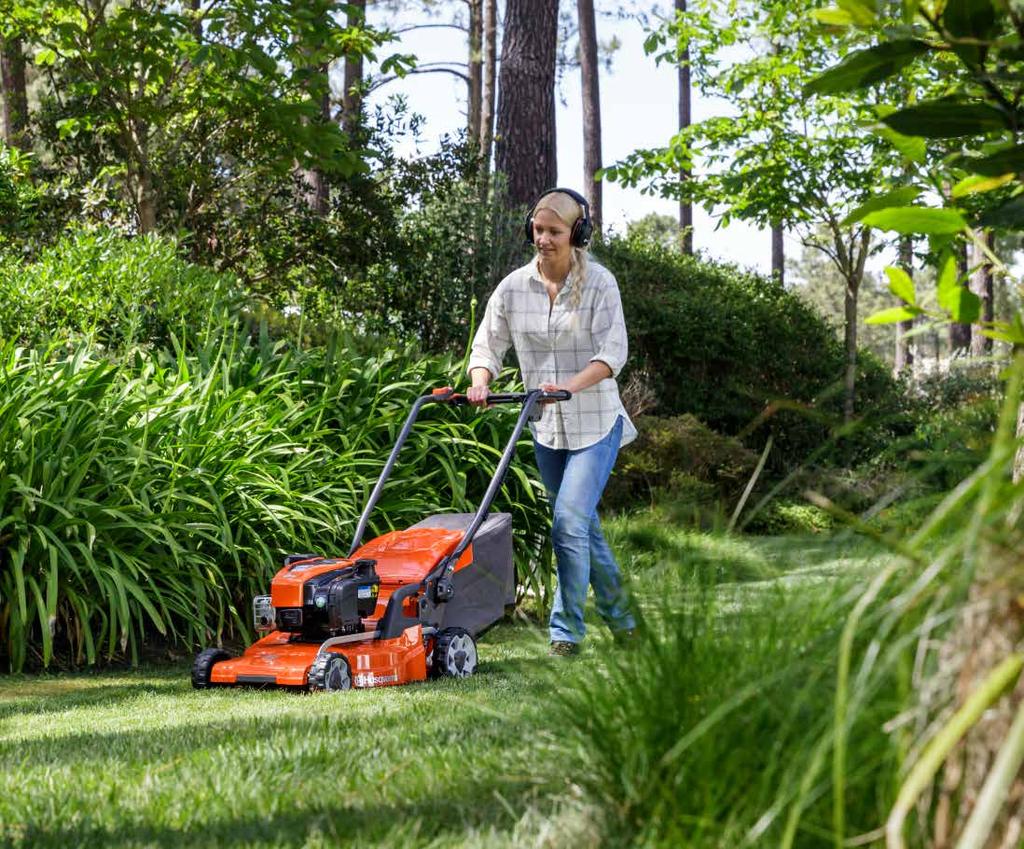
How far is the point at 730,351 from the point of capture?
1465 centimetres

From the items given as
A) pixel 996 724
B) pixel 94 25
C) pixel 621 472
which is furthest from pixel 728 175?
pixel 996 724

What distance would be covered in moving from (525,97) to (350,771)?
1054cm

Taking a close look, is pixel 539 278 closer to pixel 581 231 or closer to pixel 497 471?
pixel 581 231

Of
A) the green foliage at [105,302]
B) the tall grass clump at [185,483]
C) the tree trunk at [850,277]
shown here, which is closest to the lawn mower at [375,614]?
the tall grass clump at [185,483]

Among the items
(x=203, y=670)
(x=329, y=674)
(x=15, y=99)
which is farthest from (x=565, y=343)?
(x=15, y=99)

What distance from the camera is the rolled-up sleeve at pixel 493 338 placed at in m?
5.73

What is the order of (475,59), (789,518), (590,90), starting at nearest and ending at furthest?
(789,518) < (590,90) < (475,59)

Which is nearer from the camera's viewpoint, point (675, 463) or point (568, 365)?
point (568, 365)

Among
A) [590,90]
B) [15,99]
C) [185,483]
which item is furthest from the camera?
[590,90]

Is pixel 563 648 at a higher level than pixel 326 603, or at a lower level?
lower

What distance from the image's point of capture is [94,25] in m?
9.81

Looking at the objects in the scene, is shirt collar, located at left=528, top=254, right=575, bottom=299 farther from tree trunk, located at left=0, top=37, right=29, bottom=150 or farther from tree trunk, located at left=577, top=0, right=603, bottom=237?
tree trunk, located at left=577, top=0, right=603, bottom=237

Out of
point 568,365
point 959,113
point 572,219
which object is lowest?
point 568,365

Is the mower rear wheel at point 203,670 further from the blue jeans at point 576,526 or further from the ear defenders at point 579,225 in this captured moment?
the ear defenders at point 579,225
